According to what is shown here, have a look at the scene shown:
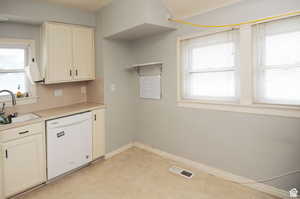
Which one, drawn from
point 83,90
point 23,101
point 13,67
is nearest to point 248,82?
point 83,90

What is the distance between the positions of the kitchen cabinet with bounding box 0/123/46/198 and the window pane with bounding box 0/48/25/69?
1112 millimetres

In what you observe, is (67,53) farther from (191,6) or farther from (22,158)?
(191,6)

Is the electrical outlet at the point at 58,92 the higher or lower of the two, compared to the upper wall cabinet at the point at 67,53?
lower

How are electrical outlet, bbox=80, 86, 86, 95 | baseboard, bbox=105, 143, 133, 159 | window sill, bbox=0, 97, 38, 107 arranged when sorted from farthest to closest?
electrical outlet, bbox=80, 86, 86, 95
baseboard, bbox=105, 143, 133, 159
window sill, bbox=0, 97, 38, 107

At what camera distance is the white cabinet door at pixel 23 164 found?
203cm

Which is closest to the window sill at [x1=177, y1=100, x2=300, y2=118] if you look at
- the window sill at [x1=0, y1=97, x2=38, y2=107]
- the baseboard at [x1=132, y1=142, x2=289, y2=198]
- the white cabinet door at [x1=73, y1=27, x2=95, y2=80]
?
the baseboard at [x1=132, y1=142, x2=289, y2=198]

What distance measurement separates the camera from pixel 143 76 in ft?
11.0

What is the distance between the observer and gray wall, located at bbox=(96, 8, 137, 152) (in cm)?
310

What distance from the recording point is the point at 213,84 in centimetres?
253

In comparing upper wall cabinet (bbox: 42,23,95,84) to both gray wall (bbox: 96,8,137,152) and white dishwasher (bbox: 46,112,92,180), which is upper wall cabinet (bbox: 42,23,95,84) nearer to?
gray wall (bbox: 96,8,137,152)

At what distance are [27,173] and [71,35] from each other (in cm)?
211

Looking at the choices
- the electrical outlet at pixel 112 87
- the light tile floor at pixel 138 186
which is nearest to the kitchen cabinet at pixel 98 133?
the light tile floor at pixel 138 186

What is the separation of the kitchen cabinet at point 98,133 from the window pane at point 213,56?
1.76 meters

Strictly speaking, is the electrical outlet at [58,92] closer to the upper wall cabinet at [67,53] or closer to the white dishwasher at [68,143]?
the upper wall cabinet at [67,53]
